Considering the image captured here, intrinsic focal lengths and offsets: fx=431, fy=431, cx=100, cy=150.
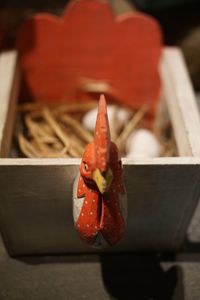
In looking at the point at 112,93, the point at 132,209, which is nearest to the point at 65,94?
the point at 112,93

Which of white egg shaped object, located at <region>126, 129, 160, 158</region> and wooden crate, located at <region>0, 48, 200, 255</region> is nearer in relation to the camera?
wooden crate, located at <region>0, 48, 200, 255</region>

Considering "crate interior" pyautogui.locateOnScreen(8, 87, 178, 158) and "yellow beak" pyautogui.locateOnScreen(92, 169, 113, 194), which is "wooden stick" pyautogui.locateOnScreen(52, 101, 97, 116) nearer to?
"crate interior" pyautogui.locateOnScreen(8, 87, 178, 158)

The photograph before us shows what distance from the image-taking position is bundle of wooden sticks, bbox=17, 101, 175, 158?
0.81m

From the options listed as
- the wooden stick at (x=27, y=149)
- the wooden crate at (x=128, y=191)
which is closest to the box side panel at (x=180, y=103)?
the wooden crate at (x=128, y=191)

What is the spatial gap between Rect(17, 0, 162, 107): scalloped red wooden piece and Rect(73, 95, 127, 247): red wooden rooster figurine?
357 millimetres

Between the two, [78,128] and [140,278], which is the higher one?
[78,128]

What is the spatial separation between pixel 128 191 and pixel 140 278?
181 millimetres

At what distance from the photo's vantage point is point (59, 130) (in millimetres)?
859

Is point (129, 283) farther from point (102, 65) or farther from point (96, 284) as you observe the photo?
point (102, 65)

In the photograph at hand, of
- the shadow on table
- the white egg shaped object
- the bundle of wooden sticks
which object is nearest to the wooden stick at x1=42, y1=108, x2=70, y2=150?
the bundle of wooden sticks

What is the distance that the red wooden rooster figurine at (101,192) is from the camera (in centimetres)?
52

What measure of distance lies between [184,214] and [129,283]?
15 centimetres

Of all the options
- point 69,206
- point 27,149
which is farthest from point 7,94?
point 69,206

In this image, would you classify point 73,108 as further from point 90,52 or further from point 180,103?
point 180,103
